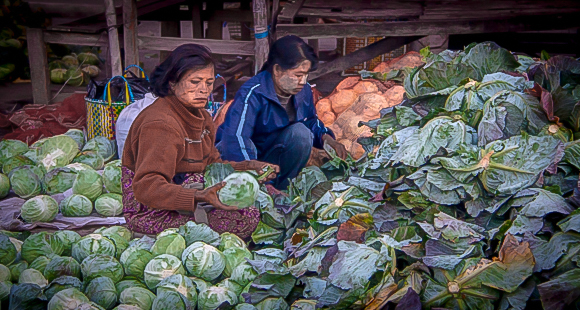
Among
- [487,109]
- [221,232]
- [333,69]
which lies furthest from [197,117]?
[333,69]

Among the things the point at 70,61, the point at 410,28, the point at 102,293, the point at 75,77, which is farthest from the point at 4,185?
the point at 70,61

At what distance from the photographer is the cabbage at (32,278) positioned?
2.03 m

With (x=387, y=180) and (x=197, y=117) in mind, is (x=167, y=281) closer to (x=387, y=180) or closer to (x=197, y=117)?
(x=197, y=117)

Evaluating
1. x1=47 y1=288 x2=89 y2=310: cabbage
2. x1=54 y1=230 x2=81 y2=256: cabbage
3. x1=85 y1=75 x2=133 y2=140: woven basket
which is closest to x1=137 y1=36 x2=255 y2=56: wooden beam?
x1=85 y1=75 x2=133 y2=140: woven basket

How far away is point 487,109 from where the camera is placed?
225 centimetres

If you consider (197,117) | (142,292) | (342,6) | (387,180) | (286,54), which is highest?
(342,6)

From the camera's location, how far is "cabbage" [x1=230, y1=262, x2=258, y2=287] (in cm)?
212

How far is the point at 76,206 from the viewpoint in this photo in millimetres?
2822

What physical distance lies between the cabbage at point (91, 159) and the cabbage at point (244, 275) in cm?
172

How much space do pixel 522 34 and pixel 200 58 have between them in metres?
4.79

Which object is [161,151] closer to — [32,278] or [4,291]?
[32,278]

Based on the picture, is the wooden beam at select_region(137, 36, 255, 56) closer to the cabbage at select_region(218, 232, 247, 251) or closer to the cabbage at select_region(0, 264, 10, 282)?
the cabbage at select_region(218, 232, 247, 251)

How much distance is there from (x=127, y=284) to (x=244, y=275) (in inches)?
18.9

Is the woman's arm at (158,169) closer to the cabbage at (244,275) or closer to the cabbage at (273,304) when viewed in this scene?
the cabbage at (244,275)
